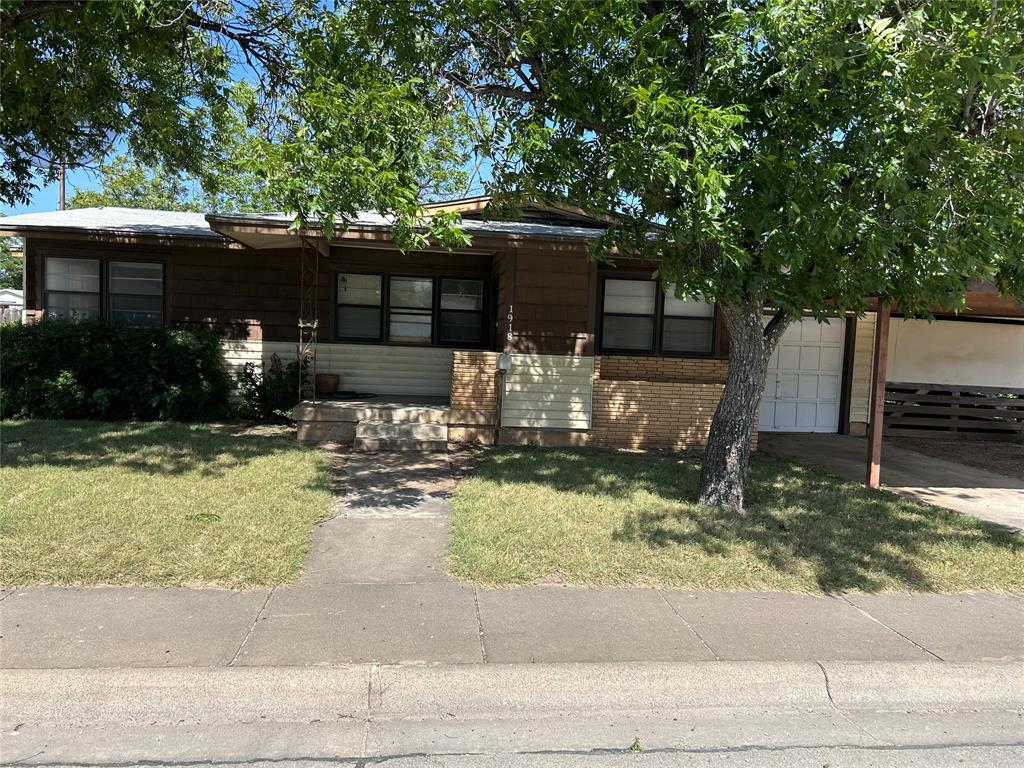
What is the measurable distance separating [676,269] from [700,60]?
1.74m

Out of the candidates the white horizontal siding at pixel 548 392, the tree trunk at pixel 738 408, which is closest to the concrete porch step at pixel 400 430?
the white horizontal siding at pixel 548 392

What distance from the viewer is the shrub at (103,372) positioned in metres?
10.5

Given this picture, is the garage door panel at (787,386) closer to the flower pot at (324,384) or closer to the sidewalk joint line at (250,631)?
the flower pot at (324,384)

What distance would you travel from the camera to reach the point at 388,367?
12234 millimetres

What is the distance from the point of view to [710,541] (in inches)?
221

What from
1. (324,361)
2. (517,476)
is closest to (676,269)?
(517,476)

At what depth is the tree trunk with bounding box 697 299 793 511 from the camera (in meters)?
6.59

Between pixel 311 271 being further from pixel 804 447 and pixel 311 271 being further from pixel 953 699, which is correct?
pixel 953 699

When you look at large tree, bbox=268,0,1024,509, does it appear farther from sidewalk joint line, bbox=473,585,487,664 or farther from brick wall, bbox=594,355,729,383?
brick wall, bbox=594,355,729,383

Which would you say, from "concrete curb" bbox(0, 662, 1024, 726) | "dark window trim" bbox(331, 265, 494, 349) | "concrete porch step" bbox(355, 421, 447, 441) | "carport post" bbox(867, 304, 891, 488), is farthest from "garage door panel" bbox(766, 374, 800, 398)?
"concrete curb" bbox(0, 662, 1024, 726)

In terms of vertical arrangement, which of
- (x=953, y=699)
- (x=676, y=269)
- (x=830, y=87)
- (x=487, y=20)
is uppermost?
(x=487, y=20)

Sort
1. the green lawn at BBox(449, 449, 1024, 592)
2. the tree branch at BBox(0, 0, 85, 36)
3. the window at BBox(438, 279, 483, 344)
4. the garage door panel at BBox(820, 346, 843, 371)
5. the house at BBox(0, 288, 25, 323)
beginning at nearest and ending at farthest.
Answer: the green lawn at BBox(449, 449, 1024, 592), the tree branch at BBox(0, 0, 85, 36), the window at BBox(438, 279, 483, 344), the garage door panel at BBox(820, 346, 843, 371), the house at BBox(0, 288, 25, 323)

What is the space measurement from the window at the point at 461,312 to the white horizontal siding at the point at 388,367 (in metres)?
0.37

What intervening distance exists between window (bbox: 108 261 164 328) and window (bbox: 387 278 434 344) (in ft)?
13.2
